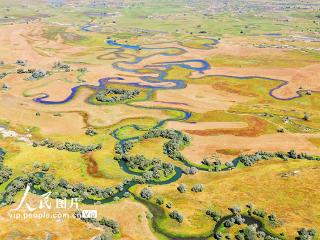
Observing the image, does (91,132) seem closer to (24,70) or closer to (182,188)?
(182,188)

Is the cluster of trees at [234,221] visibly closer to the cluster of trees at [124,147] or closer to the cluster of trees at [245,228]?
the cluster of trees at [245,228]

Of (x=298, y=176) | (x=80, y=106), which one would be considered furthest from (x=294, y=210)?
(x=80, y=106)

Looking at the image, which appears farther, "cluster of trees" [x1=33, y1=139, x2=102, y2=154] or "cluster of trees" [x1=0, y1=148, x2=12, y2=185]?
"cluster of trees" [x1=33, y1=139, x2=102, y2=154]

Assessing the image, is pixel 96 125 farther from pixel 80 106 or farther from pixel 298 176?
pixel 298 176

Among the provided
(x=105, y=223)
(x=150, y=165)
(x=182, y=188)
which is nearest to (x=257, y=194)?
(x=182, y=188)

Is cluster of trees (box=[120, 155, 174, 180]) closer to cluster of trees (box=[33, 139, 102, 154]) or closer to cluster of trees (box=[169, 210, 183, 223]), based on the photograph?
cluster of trees (box=[33, 139, 102, 154])

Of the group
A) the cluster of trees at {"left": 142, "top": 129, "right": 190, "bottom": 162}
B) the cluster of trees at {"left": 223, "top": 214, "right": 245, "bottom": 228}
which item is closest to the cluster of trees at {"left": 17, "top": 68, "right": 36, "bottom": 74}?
the cluster of trees at {"left": 142, "top": 129, "right": 190, "bottom": 162}
